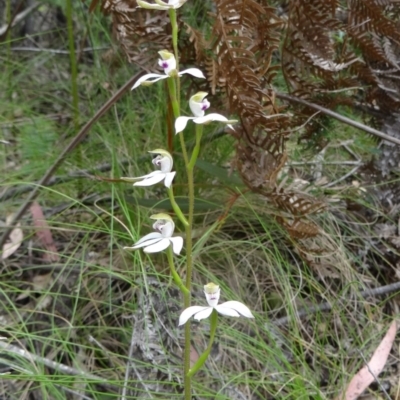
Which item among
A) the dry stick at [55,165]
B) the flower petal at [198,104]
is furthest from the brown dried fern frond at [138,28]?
the flower petal at [198,104]

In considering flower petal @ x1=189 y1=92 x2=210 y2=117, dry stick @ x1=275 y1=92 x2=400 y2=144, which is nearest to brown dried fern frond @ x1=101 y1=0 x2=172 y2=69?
dry stick @ x1=275 y1=92 x2=400 y2=144

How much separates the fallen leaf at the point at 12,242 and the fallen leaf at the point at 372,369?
92cm

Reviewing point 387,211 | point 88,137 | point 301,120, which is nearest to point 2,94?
point 88,137

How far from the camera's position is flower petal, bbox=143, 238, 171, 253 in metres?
0.98

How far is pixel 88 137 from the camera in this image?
241cm

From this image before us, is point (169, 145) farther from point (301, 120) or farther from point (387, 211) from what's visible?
point (387, 211)

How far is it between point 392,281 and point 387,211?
0.19m

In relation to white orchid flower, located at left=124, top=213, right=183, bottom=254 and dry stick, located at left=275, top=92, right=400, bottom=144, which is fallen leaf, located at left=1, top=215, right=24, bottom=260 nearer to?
dry stick, located at left=275, top=92, right=400, bottom=144

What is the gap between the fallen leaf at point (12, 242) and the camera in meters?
1.94

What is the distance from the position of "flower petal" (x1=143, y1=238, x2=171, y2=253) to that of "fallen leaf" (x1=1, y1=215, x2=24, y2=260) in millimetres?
960

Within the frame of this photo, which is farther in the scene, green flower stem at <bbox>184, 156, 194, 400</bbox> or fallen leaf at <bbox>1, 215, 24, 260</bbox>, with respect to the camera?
fallen leaf at <bbox>1, 215, 24, 260</bbox>

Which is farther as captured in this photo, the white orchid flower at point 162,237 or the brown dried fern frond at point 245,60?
the brown dried fern frond at point 245,60

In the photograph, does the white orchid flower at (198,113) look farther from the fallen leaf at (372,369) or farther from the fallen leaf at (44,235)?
the fallen leaf at (44,235)

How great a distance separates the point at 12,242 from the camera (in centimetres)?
204
